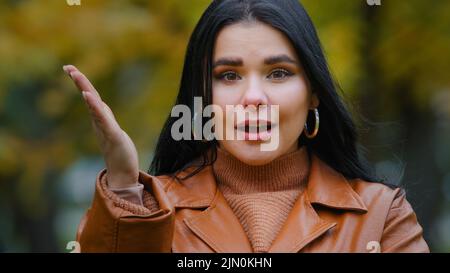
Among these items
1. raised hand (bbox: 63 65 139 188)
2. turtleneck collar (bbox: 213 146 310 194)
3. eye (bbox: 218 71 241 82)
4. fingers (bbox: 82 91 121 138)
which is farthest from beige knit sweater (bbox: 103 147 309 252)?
fingers (bbox: 82 91 121 138)

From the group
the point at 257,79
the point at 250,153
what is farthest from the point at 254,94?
the point at 250,153

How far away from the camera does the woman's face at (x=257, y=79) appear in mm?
2646

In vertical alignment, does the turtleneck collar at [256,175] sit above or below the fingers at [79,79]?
below

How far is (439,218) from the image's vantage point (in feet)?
20.0

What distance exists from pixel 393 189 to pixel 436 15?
9.87ft

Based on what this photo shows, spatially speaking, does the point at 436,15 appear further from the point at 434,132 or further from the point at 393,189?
the point at 393,189

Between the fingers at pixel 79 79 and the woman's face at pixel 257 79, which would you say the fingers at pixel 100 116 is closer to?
the fingers at pixel 79 79

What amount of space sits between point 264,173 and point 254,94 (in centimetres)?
27

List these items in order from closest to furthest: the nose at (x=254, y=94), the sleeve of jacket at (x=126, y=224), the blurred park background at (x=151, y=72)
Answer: the sleeve of jacket at (x=126, y=224) < the nose at (x=254, y=94) < the blurred park background at (x=151, y=72)

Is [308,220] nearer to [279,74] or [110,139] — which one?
[279,74]

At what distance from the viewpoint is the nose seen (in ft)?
8.56

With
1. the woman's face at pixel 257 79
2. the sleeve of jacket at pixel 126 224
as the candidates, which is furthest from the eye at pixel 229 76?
the sleeve of jacket at pixel 126 224

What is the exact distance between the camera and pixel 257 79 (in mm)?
2646

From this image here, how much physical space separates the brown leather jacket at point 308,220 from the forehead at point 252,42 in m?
0.36
